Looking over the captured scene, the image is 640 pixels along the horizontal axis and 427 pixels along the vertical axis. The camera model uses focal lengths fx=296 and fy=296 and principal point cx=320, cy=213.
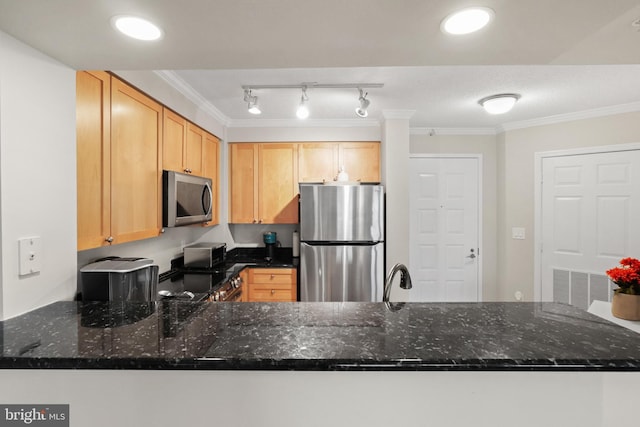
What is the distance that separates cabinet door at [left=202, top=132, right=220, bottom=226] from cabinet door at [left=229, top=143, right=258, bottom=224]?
0.21 m

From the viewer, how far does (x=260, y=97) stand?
8.68ft

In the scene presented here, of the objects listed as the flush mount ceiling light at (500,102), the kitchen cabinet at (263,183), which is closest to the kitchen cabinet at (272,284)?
the kitchen cabinet at (263,183)

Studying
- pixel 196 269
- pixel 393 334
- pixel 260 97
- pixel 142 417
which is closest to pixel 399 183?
pixel 260 97

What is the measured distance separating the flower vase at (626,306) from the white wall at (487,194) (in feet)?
8.66

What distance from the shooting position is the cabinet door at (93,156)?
1.41m

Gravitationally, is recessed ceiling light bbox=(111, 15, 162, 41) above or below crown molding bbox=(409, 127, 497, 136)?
below

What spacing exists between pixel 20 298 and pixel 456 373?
1.38m

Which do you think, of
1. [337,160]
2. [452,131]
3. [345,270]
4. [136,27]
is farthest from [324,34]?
[452,131]

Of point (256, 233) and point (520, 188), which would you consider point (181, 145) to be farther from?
point (520, 188)

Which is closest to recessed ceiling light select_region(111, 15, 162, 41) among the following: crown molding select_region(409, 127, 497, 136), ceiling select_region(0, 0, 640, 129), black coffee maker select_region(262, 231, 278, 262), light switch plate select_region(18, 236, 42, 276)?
ceiling select_region(0, 0, 640, 129)

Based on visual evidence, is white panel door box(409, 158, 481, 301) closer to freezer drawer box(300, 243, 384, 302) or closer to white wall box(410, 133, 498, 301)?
white wall box(410, 133, 498, 301)

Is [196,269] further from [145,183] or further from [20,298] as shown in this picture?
[20,298]

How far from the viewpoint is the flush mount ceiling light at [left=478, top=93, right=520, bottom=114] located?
8.48 feet

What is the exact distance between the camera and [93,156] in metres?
1.49
